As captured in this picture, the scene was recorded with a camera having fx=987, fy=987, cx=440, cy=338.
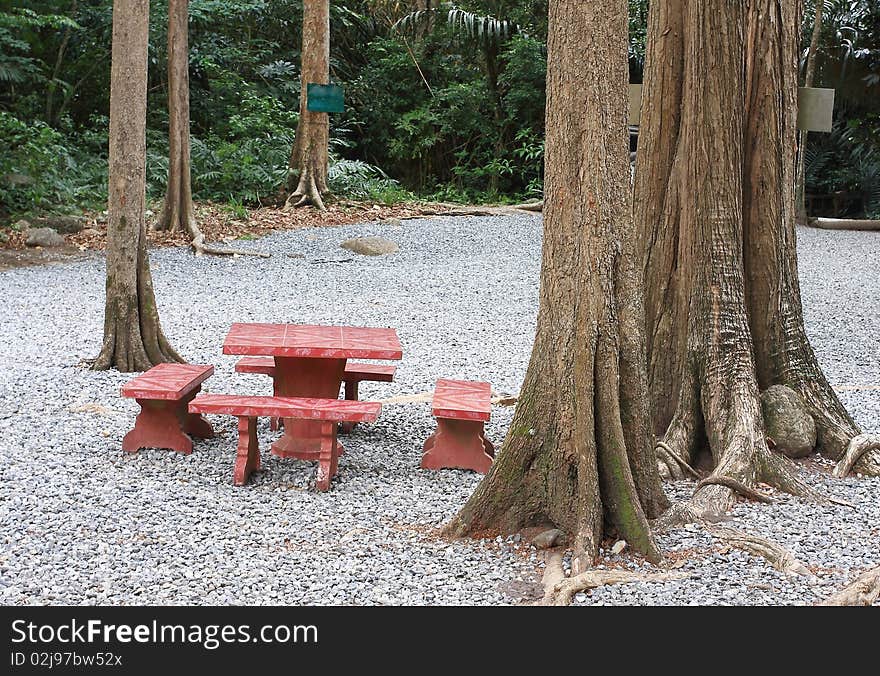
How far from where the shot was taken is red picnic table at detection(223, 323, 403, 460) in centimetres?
480

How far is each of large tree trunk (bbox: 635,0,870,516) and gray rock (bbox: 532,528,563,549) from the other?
41.4 inches

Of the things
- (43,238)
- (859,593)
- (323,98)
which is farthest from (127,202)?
(323,98)

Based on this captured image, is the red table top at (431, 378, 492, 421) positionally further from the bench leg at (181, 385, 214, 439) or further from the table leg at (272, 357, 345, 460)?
the bench leg at (181, 385, 214, 439)

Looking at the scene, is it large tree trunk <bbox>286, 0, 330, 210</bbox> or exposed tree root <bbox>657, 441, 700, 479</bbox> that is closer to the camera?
exposed tree root <bbox>657, 441, 700, 479</bbox>

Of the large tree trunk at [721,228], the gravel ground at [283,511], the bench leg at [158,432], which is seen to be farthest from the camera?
the bench leg at [158,432]

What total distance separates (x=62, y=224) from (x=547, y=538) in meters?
10.6

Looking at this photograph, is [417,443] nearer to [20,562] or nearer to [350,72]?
[20,562]

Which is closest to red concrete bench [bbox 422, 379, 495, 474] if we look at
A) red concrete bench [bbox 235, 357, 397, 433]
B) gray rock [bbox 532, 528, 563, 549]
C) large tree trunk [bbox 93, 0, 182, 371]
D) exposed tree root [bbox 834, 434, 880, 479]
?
red concrete bench [bbox 235, 357, 397, 433]

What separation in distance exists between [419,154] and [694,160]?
Result: 1528cm

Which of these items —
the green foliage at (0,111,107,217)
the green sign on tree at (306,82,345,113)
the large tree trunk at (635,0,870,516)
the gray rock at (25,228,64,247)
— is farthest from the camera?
the green sign on tree at (306,82,345,113)

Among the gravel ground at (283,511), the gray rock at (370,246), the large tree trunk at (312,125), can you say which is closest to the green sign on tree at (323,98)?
the large tree trunk at (312,125)

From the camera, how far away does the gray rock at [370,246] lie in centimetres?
1238

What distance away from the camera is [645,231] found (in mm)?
5012

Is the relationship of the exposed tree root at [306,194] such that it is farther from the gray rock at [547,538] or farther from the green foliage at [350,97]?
the gray rock at [547,538]
